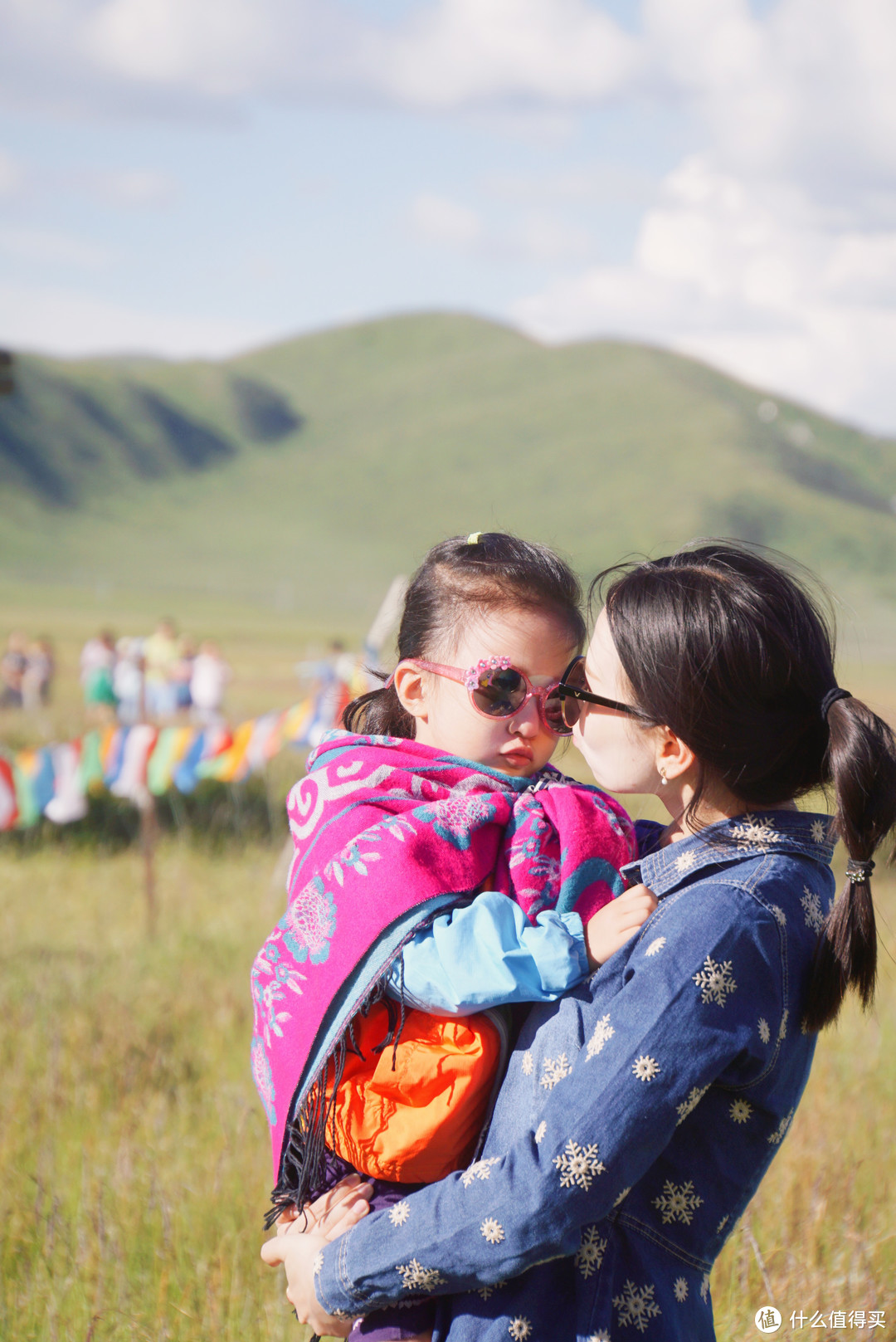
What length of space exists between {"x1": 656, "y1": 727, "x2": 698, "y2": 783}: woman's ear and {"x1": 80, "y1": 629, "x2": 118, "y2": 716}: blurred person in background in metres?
16.3

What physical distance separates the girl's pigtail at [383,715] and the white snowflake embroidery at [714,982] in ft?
2.94

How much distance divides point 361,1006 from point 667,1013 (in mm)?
455

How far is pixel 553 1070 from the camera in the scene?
1.45 meters

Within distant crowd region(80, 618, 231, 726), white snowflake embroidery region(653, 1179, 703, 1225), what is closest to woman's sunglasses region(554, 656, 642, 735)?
white snowflake embroidery region(653, 1179, 703, 1225)

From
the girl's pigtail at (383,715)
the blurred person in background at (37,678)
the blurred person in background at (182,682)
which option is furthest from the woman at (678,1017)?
the blurred person in background at (37,678)

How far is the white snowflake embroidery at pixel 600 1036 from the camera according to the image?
138 centimetres

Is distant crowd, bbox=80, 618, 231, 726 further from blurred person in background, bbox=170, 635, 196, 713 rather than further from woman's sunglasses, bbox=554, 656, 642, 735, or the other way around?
woman's sunglasses, bbox=554, 656, 642, 735

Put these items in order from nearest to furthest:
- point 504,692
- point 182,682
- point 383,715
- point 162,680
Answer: point 504,692, point 383,715, point 182,682, point 162,680

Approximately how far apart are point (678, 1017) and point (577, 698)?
522mm

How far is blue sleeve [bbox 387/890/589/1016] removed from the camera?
1499mm

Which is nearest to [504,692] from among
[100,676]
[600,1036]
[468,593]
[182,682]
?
[468,593]

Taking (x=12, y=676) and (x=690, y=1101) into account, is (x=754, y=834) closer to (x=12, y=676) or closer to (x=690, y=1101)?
(x=690, y=1101)

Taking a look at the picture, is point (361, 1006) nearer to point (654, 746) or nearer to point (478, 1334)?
point (478, 1334)

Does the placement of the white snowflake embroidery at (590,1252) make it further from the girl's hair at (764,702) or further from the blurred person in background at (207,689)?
the blurred person in background at (207,689)
